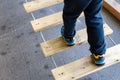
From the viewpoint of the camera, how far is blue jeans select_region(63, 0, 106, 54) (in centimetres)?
121

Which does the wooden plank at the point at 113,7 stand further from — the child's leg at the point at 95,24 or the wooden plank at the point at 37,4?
the child's leg at the point at 95,24

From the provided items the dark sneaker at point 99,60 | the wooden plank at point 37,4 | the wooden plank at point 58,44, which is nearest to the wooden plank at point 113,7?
the wooden plank at point 58,44

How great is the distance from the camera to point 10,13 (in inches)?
82.9

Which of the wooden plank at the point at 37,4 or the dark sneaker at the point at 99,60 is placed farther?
the wooden plank at the point at 37,4

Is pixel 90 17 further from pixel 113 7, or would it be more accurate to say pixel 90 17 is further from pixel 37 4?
pixel 37 4

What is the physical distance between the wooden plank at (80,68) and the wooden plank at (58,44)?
147mm

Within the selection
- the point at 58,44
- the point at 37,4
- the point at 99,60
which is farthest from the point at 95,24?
the point at 37,4

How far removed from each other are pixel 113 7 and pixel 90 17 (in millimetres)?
688

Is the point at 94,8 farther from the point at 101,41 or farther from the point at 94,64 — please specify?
the point at 94,64

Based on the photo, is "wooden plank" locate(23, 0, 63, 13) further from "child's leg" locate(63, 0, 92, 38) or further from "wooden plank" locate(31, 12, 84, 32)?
"child's leg" locate(63, 0, 92, 38)

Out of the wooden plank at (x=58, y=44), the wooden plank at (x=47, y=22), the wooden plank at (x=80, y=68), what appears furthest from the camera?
the wooden plank at (x=47, y=22)

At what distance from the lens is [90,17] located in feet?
4.22

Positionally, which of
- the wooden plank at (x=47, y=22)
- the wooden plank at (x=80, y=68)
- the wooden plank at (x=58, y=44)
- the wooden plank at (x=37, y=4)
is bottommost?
the wooden plank at (x=80, y=68)

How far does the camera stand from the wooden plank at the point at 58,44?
1594 millimetres
